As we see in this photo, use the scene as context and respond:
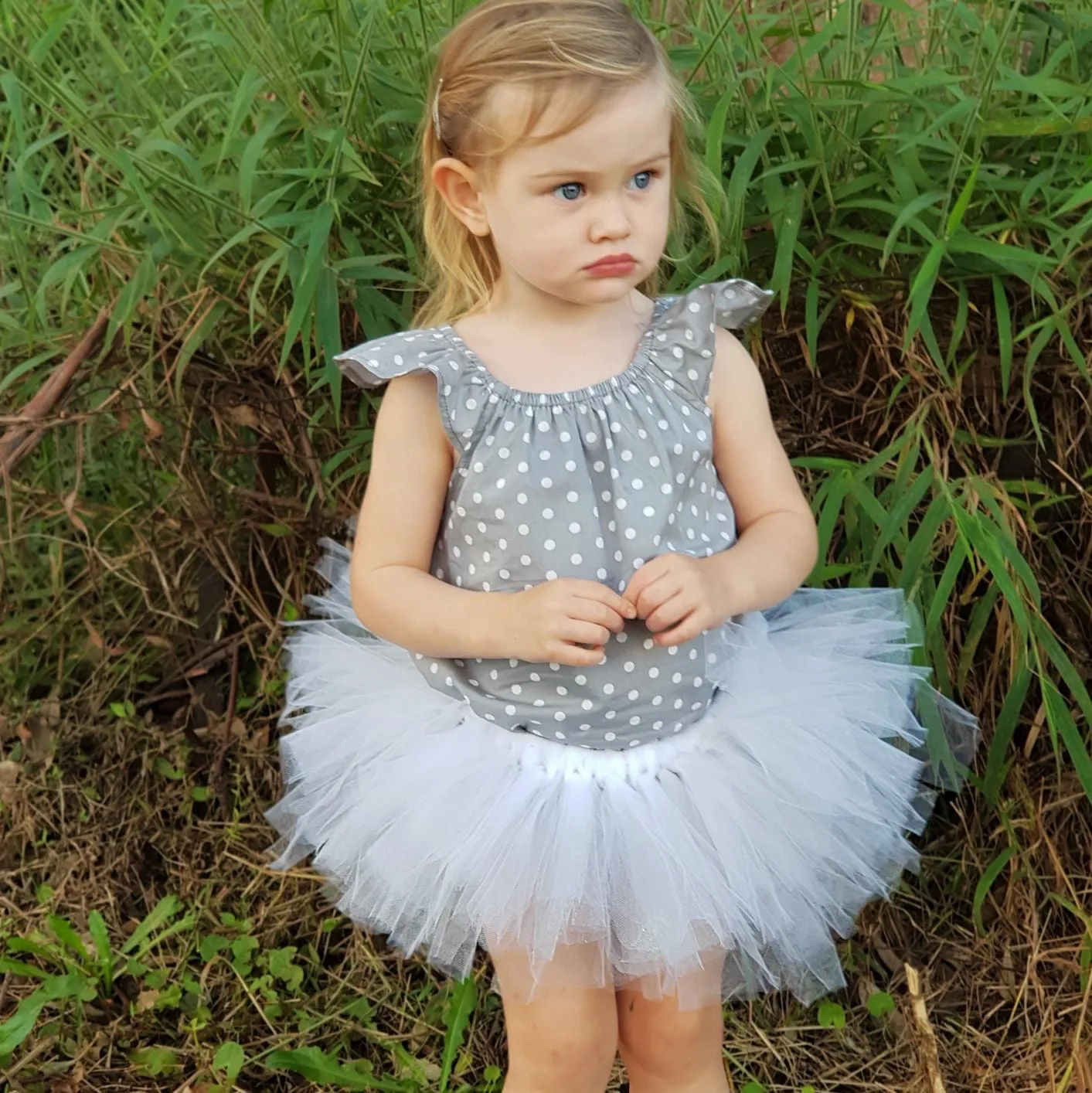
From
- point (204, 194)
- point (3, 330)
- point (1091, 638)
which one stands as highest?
point (204, 194)

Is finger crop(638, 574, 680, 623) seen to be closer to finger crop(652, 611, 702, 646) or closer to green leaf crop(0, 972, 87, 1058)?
finger crop(652, 611, 702, 646)

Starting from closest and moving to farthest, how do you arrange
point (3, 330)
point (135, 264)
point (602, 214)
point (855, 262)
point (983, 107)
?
point (602, 214) < point (983, 107) < point (855, 262) < point (135, 264) < point (3, 330)

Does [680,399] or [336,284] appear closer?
[680,399]

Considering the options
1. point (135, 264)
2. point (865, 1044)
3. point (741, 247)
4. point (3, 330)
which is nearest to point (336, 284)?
point (135, 264)

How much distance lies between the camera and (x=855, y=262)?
1339mm

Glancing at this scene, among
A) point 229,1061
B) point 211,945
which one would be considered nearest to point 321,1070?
point 229,1061

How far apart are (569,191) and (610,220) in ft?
0.14

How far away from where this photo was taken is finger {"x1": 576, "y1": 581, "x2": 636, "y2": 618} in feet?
3.10

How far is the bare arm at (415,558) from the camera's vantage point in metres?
0.99

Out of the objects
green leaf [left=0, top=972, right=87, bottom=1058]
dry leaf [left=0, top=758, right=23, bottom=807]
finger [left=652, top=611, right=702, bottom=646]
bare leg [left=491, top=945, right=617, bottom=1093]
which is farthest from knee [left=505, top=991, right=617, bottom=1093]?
dry leaf [left=0, top=758, right=23, bottom=807]

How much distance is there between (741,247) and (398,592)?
1.84ft

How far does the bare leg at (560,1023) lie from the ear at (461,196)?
609mm

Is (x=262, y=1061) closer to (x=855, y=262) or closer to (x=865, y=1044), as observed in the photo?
(x=865, y=1044)

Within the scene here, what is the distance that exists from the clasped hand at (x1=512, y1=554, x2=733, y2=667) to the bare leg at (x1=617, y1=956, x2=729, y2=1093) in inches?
12.9
